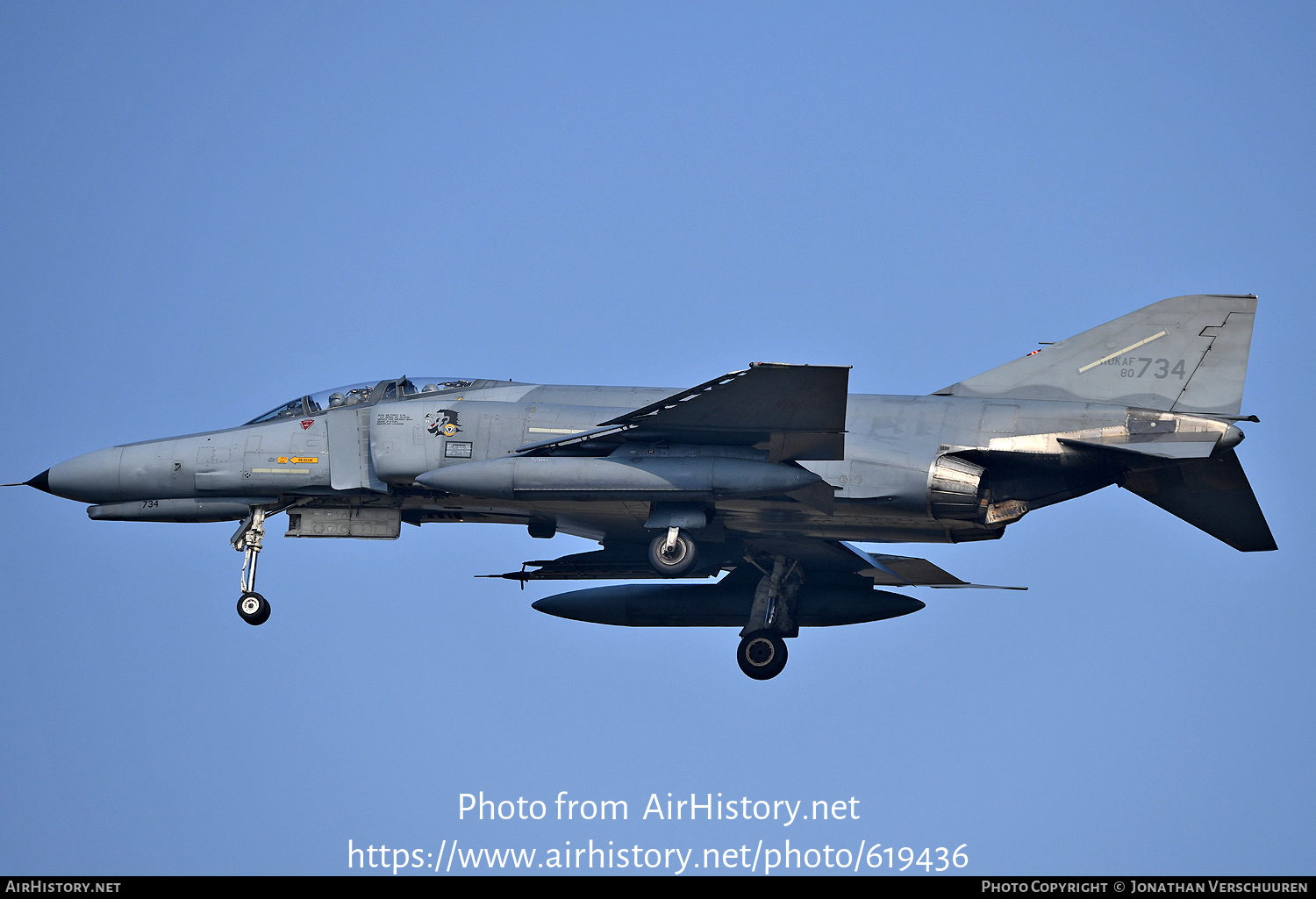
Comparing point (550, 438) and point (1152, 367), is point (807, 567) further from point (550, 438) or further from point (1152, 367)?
point (1152, 367)

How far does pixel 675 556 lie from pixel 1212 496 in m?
7.40

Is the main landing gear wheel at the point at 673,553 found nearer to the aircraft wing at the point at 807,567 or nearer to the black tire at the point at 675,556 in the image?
the black tire at the point at 675,556

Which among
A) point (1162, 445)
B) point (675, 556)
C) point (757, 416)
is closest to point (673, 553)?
point (675, 556)

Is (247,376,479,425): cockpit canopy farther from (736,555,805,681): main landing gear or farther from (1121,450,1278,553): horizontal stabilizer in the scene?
(1121,450,1278,553): horizontal stabilizer

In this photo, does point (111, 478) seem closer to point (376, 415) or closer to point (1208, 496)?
point (376, 415)

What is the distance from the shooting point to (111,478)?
22.5 m

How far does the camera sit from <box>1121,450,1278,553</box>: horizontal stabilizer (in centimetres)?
2006

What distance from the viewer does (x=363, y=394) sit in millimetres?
22500

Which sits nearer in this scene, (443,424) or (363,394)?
(443,424)

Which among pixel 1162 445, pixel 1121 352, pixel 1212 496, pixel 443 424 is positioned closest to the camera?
pixel 1162 445

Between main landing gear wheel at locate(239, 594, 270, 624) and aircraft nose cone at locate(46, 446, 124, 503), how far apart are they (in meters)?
2.62

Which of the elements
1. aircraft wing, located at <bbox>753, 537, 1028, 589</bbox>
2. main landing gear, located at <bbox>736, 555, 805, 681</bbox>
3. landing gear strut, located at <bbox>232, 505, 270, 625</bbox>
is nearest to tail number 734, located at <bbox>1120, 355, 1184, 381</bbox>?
aircraft wing, located at <bbox>753, 537, 1028, 589</bbox>
